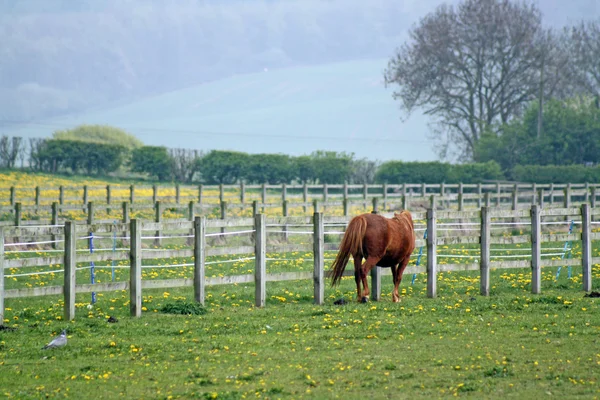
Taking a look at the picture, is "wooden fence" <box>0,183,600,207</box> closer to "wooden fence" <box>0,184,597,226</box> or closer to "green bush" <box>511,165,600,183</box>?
"wooden fence" <box>0,184,597,226</box>

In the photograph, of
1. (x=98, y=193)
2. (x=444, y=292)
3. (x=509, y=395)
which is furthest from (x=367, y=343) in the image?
(x=98, y=193)

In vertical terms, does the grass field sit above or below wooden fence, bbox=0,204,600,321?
below

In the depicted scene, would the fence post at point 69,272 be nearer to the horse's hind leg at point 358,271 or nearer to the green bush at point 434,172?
the horse's hind leg at point 358,271

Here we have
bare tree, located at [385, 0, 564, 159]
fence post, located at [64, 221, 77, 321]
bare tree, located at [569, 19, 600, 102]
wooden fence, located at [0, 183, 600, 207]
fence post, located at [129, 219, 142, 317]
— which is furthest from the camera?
bare tree, located at [569, 19, 600, 102]

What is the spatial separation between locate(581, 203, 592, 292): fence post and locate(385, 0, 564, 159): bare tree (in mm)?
57268

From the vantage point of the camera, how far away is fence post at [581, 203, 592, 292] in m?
16.9

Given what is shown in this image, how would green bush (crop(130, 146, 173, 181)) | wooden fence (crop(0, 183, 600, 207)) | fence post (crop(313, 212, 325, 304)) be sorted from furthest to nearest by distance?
green bush (crop(130, 146, 173, 181)) < wooden fence (crop(0, 183, 600, 207)) < fence post (crop(313, 212, 325, 304))

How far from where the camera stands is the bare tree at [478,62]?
74.8 metres

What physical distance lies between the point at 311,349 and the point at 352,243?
3926 millimetres

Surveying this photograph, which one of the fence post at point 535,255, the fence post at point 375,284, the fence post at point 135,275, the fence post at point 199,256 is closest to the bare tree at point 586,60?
the fence post at point 535,255

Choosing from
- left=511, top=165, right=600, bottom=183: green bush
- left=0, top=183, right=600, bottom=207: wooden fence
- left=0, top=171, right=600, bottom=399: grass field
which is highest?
left=511, top=165, right=600, bottom=183: green bush

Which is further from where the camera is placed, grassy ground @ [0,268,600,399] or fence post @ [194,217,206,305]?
fence post @ [194,217,206,305]

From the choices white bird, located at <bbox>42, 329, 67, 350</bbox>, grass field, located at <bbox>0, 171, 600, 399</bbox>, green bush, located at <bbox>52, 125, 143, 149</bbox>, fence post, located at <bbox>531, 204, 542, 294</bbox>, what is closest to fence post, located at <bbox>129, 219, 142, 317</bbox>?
grass field, located at <bbox>0, 171, 600, 399</bbox>

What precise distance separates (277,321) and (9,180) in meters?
40.0
